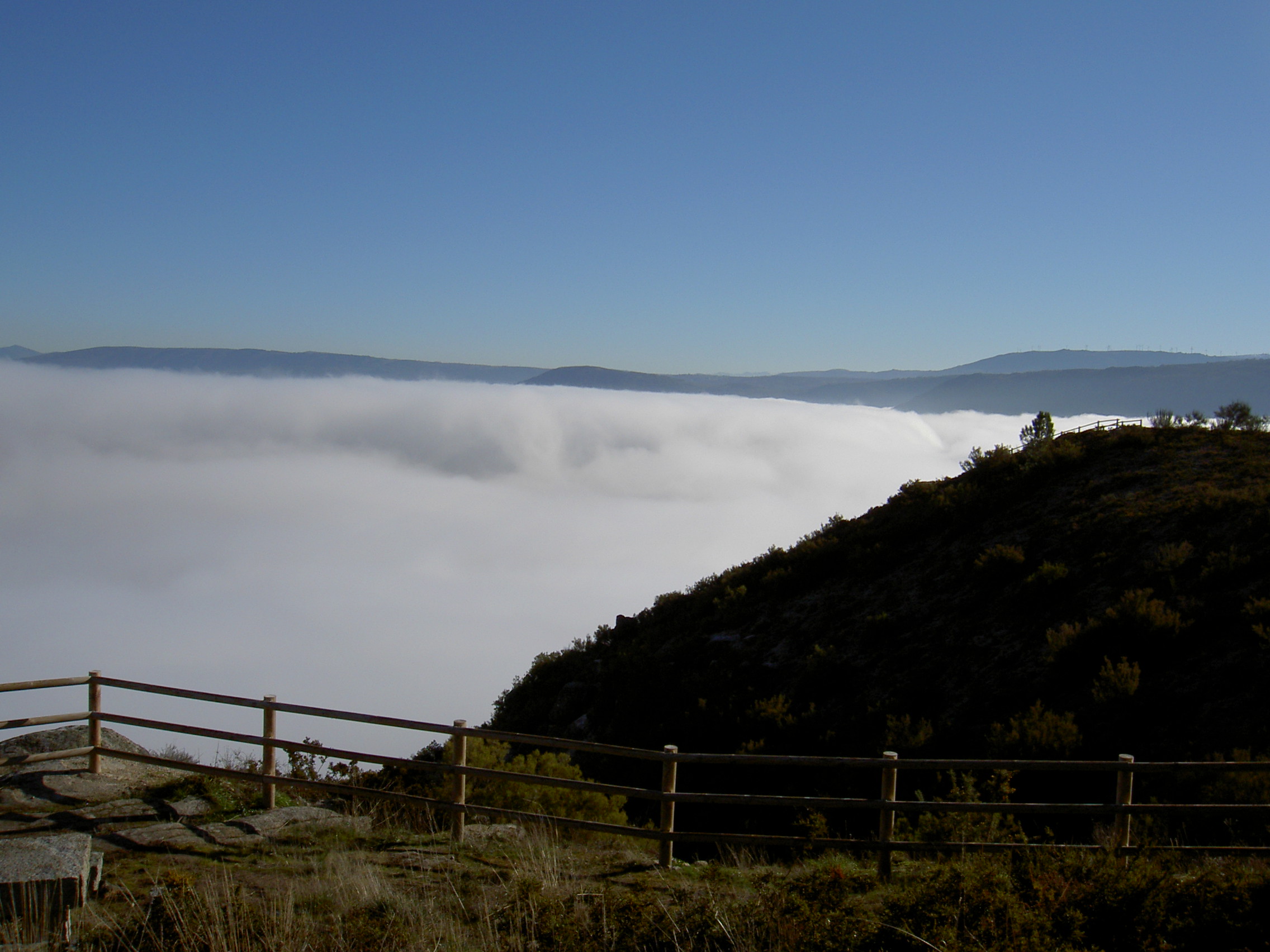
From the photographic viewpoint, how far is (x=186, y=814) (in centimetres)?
789

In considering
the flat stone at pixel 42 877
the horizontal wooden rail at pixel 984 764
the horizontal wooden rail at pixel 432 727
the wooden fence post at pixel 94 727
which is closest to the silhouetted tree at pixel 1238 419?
the horizontal wooden rail at pixel 984 764

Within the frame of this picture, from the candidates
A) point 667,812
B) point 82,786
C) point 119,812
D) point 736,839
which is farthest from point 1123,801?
point 82,786

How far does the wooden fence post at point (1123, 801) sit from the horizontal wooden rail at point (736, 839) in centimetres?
8

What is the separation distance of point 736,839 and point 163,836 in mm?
4869

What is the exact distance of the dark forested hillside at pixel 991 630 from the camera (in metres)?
13.9

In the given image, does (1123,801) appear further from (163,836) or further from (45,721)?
(45,721)

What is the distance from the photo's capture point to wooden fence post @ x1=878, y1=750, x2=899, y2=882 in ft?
21.2

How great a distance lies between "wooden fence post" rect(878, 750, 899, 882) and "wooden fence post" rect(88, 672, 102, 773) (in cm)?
788

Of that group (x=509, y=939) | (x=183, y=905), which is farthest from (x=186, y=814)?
(x=509, y=939)

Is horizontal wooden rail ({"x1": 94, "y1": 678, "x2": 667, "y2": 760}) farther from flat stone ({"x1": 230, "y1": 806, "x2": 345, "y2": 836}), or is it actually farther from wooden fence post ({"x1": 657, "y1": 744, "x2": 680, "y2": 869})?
flat stone ({"x1": 230, "y1": 806, "x2": 345, "y2": 836})

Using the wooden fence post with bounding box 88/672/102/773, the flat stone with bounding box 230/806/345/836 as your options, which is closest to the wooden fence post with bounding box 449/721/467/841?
the flat stone with bounding box 230/806/345/836

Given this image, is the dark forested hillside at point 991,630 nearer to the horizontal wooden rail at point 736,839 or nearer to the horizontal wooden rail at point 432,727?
the horizontal wooden rail at point 736,839

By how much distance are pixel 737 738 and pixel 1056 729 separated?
20.9 ft

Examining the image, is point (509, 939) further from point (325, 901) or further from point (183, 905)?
point (183, 905)
